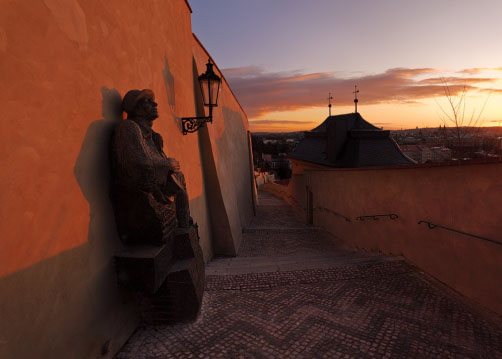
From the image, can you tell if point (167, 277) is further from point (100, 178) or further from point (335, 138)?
point (335, 138)

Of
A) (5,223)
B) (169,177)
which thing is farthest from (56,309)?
(169,177)

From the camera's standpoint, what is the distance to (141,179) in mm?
2795

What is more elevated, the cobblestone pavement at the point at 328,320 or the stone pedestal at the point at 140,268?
the stone pedestal at the point at 140,268

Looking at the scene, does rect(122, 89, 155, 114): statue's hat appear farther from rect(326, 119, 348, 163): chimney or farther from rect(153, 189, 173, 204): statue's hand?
rect(326, 119, 348, 163): chimney

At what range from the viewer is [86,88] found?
8.71 feet

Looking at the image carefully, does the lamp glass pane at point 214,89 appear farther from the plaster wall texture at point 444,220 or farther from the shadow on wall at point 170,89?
the plaster wall texture at point 444,220

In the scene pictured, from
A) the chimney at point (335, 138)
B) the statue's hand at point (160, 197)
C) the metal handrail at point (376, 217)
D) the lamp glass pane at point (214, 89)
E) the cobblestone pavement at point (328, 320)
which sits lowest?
the cobblestone pavement at point (328, 320)

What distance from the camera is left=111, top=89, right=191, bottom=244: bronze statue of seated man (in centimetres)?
278

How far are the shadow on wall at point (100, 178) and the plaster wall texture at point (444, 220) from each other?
15.5 feet

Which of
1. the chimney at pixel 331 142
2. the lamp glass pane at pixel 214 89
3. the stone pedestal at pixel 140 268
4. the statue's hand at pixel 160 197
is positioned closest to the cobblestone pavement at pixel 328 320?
the stone pedestal at pixel 140 268

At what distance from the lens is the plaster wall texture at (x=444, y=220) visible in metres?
3.69

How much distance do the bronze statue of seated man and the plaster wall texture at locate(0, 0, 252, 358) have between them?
154mm

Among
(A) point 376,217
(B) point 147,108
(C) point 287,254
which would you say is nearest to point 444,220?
(A) point 376,217

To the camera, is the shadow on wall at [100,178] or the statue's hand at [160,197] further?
the statue's hand at [160,197]
